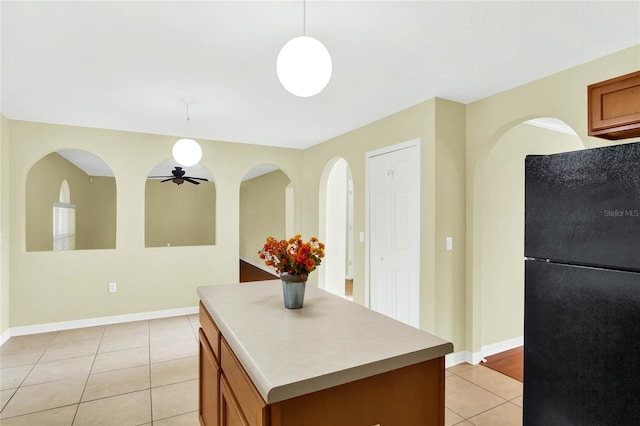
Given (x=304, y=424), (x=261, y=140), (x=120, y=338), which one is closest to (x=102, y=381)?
(x=120, y=338)

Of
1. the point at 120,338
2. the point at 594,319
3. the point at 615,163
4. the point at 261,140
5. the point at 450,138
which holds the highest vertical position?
the point at 261,140

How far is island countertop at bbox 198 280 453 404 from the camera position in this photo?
0.97m

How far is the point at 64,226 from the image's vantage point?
20.7 feet

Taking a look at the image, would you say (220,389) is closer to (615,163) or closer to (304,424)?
(304,424)

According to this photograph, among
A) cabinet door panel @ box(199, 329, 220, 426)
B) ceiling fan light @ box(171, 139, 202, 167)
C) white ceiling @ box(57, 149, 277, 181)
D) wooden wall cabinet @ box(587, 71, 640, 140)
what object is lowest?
cabinet door panel @ box(199, 329, 220, 426)

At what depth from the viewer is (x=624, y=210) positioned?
1.11 m

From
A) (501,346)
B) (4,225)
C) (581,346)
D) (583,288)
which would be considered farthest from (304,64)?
(4,225)

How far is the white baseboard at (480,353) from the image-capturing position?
123 inches

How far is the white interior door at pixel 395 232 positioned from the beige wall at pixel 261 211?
3555mm

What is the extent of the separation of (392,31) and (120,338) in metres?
4.09

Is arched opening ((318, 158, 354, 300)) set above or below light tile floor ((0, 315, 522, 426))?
above

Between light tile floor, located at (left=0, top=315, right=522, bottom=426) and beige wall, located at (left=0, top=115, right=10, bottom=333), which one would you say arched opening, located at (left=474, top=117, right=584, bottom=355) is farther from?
beige wall, located at (left=0, top=115, right=10, bottom=333)

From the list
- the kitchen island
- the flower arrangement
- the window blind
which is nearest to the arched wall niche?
the window blind

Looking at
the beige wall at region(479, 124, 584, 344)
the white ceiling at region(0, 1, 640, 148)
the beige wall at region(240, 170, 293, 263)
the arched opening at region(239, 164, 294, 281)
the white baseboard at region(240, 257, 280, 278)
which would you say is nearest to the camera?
the white ceiling at region(0, 1, 640, 148)
